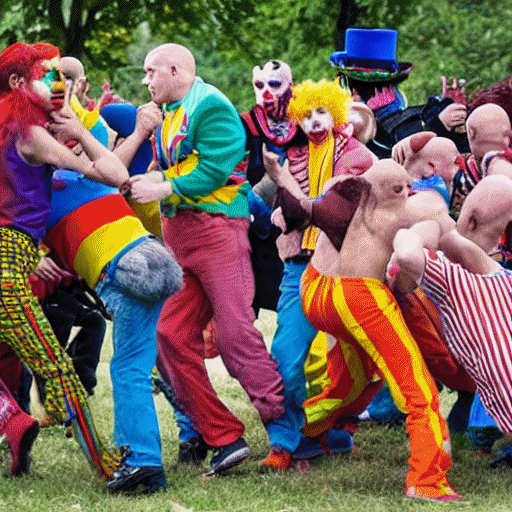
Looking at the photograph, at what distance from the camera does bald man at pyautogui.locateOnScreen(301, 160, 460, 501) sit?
639cm

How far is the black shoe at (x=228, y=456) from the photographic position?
23.3ft

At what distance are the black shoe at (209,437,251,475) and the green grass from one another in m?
0.06

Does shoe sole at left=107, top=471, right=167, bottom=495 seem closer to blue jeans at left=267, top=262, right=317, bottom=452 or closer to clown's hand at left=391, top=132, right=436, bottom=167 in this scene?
blue jeans at left=267, top=262, right=317, bottom=452

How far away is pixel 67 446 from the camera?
26.2 feet

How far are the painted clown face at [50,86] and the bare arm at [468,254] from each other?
1725mm

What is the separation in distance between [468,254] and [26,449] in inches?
84.8

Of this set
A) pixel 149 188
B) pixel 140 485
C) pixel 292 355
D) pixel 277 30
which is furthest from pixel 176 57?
pixel 277 30

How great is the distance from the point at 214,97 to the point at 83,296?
186cm

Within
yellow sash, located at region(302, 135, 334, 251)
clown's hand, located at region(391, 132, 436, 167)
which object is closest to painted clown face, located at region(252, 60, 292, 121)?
yellow sash, located at region(302, 135, 334, 251)

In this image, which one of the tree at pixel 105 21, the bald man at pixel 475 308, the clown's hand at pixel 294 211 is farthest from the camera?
the tree at pixel 105 21

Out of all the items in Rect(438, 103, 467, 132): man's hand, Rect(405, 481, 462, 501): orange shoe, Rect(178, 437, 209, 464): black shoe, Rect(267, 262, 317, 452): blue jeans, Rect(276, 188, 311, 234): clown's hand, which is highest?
Rect(438, 103, 467, 132): man's hand

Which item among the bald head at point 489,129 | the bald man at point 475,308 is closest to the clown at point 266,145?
the bald head at point 489,129

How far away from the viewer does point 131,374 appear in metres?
6.59

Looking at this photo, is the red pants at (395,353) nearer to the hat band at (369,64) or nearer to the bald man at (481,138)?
the bald man at (481,138)
